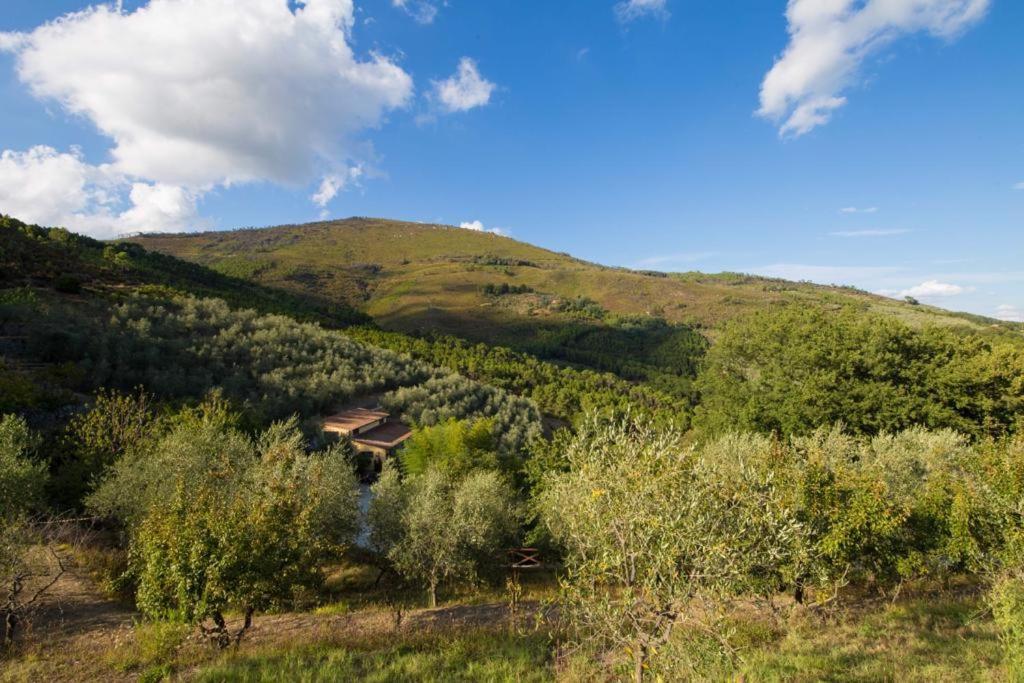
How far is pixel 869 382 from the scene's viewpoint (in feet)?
92.9

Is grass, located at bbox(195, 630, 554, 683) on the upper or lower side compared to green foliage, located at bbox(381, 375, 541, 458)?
lower

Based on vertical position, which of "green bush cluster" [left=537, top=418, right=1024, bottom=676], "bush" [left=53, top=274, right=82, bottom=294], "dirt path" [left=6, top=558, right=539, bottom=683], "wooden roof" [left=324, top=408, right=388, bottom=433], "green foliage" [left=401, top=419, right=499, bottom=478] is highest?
"bush" [left=53, top=274, right=82, bottom=294]

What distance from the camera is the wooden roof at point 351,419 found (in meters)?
32.6

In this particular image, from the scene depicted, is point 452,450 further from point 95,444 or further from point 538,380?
point 538,380

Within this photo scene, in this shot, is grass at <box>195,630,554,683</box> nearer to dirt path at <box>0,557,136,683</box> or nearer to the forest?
the forest

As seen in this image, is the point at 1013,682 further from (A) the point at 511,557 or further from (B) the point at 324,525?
(B) the point at 324,525

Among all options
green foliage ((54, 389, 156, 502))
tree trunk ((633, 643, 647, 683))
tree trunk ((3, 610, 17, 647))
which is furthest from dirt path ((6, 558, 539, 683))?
tree trunk ((633, 643, 647, 683))

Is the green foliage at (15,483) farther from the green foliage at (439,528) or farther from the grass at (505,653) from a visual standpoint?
the green foliage at (439,528)

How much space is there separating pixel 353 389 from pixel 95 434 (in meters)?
20.5

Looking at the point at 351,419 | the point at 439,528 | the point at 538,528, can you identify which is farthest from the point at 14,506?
the point at 351,419

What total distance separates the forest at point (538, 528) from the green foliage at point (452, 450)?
0.14 metres

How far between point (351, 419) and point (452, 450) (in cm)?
1597

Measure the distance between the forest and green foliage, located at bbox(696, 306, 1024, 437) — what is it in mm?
181

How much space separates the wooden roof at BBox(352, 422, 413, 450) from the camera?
31.8 meters
